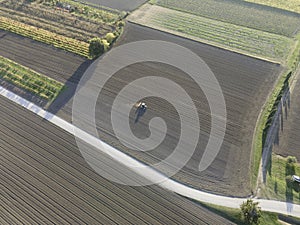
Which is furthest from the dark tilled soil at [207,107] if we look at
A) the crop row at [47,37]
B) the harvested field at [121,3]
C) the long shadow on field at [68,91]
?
the harvested field at [121,3]

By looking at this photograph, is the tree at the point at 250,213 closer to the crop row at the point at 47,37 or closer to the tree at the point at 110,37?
the crop row at the point at 47,37

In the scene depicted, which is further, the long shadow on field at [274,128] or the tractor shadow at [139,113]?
the tractor shadow at [139,113]

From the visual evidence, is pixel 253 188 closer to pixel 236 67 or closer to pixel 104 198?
pixel 104 198

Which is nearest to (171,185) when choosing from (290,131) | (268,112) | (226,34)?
(290,131)

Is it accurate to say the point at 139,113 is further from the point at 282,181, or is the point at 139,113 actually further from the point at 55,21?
the point at 55,21

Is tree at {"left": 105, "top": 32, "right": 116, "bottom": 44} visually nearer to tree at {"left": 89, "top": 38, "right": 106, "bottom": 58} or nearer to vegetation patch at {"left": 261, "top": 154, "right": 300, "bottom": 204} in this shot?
tree at {"left": 89, "top": 38, "right": 106, "bottom": 58}

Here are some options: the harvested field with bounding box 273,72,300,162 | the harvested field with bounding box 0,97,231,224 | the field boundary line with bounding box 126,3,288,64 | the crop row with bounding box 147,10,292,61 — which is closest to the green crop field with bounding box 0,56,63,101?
the harvested field with bounding box 0,97,231,224
